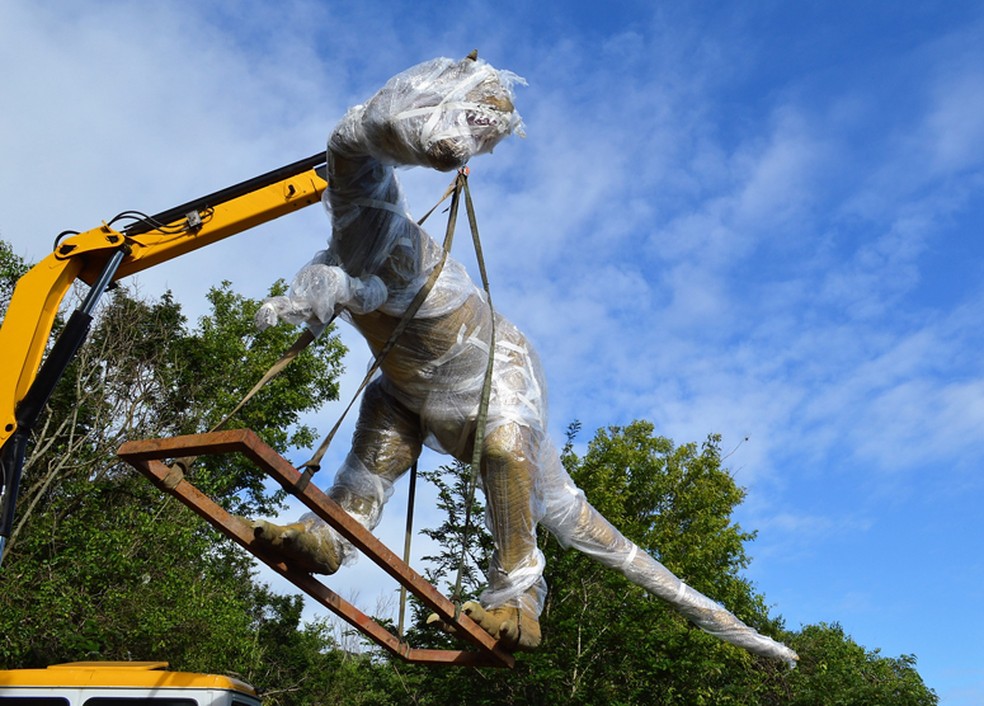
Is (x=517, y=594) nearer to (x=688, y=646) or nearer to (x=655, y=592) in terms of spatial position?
(x=655, y=592)

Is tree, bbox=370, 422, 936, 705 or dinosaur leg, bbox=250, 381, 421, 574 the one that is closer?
dinosaur leg, bbox=250, 381, 421, 574

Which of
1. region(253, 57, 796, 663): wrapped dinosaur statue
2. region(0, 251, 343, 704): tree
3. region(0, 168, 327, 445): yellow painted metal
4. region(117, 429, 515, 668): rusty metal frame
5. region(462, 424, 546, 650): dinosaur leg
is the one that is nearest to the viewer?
region(117, 429, 515, 668): rusty metal frame

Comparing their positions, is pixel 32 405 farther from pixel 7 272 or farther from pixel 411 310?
pixel 7 272

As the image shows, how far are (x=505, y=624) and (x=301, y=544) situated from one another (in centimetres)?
82

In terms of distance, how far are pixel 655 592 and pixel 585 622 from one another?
399 inches

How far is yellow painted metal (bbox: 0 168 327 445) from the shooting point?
6.15 m

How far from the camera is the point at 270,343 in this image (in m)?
19.9

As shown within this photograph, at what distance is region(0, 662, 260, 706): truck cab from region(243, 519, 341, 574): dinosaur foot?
396 centimetres

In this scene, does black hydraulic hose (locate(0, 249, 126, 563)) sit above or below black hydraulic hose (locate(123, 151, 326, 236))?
below

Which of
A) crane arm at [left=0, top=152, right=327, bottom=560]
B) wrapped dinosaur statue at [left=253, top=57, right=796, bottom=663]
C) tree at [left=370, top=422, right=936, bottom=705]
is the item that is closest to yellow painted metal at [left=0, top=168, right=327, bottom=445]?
crane arm at [left=0, top=152, right=327, bottom=560]

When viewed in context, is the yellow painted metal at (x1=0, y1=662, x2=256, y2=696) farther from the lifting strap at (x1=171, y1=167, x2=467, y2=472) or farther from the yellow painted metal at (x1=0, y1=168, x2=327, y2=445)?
the lifting strap at (x1=171, y1=167, x2=467, y2=472)

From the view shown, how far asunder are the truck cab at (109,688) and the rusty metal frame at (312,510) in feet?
12.5

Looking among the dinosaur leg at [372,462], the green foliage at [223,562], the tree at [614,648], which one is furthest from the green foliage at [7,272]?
the dinosaur leg at [372,462]

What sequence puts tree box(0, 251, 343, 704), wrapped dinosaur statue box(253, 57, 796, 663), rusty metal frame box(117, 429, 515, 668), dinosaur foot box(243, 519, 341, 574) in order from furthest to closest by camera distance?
tree box(0, 251, 343, 704)
dinosaur foot box(243, 519, 341, 574)
wrapped dinosaur statue box(253, 57, 796, 663)
rusty metal frame box(117, 429, 515, 668)
